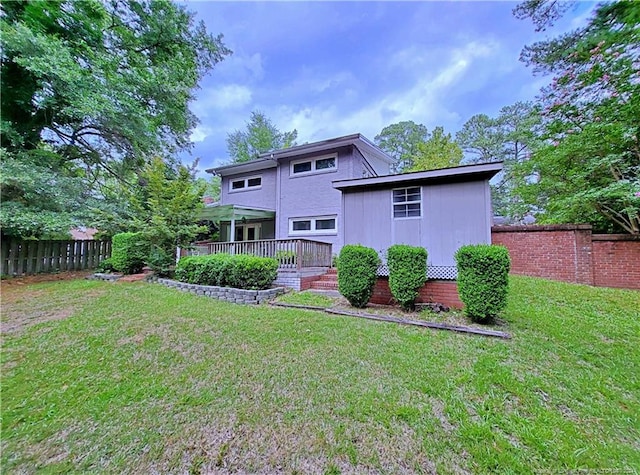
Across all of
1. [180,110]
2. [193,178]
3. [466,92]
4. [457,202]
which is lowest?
[457,202]

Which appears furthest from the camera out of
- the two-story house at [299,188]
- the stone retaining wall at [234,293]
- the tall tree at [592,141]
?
the two-story house at [299,188]

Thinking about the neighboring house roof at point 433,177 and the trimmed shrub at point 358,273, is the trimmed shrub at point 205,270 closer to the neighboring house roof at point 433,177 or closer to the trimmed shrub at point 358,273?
the trimmed shrub at point 358,273

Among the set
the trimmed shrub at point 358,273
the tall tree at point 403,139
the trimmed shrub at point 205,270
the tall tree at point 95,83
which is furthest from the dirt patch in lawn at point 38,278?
the tall tree at point 403,139

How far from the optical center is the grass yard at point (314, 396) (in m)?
2.27

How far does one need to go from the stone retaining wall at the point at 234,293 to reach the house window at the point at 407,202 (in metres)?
4.40

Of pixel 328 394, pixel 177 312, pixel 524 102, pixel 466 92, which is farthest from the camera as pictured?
pixel 524 102

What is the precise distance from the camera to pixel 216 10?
→ 10.6 metres

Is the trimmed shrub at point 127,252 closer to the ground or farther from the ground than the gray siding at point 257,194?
closer to the ground

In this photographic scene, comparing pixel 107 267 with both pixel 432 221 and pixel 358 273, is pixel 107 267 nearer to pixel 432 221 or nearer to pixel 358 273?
pixel 358 273

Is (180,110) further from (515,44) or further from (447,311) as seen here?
(447,311)

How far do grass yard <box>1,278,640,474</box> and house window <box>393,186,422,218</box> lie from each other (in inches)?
134

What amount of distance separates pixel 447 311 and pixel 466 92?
14291 millimetres

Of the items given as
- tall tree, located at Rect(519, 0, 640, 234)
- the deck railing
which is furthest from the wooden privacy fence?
tall tree, located at Rect(519, 0, 640, 234)

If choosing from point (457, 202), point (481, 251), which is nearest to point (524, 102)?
point (457, 202)
